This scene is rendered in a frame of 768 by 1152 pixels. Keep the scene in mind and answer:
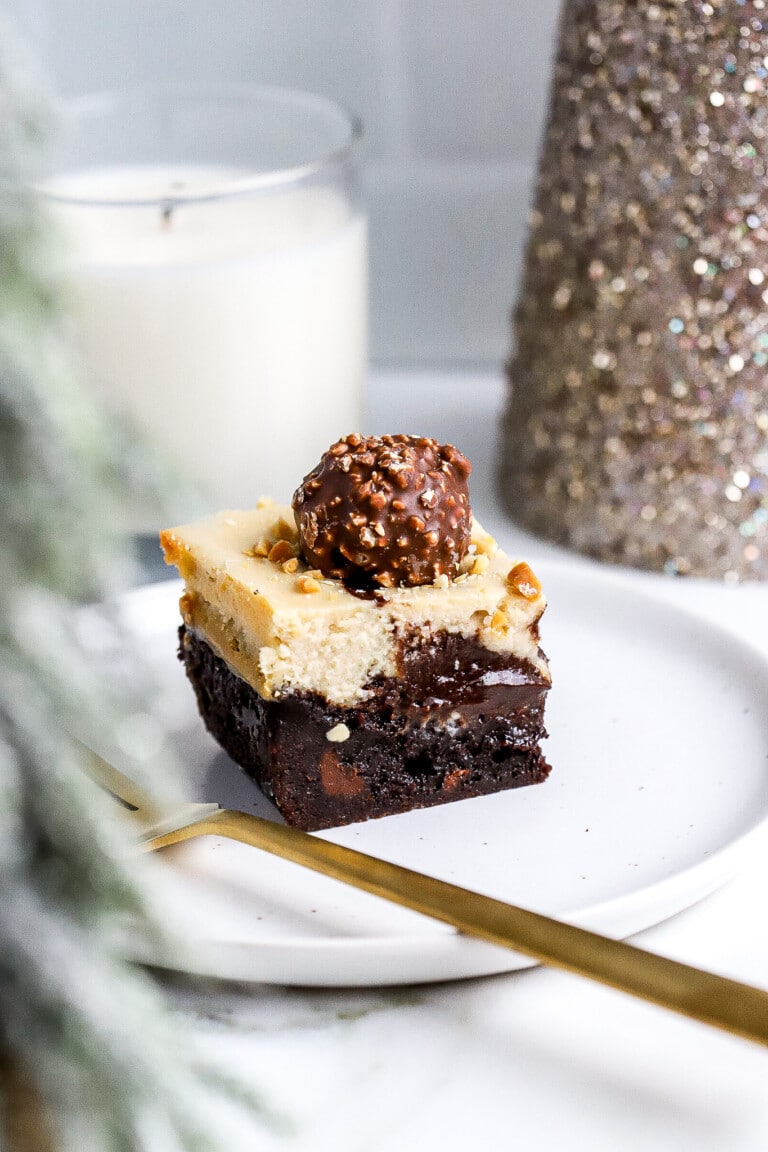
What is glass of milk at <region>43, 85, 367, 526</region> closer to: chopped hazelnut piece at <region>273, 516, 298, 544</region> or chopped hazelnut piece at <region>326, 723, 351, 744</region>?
chopped hazelnut piece at <region>273, 516, 298, 544</region>

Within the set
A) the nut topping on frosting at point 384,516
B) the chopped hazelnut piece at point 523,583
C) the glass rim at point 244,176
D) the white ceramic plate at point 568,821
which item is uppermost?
the glass rim at point 244,176

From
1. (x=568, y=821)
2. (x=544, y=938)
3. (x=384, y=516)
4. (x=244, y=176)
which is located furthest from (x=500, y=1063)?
(x=244, y=176)

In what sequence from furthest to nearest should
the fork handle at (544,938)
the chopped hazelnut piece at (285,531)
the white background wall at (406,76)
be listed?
the white background wall at (406,76) → the chopped hazelnut piece at (285,531) → the fork handle at (544,938)

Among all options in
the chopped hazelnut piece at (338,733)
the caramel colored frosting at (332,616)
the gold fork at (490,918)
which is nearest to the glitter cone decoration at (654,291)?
the caramel colored frosting at (332,616)

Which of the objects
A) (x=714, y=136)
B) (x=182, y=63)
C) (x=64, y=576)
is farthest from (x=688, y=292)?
(x=64, y=576)

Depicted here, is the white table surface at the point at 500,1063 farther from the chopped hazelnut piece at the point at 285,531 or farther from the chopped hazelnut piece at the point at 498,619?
the chopped hazelnut piece at the point at 285,531

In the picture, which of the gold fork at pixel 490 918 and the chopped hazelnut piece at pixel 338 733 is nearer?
the gold fork at pixel 490 918
